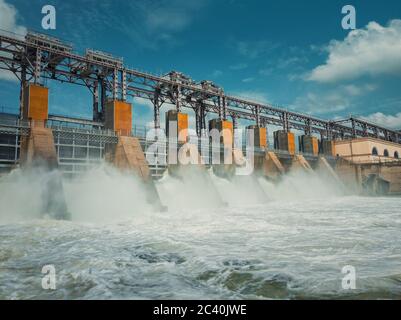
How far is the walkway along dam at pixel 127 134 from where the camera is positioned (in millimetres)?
16797

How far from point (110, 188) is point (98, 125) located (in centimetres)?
776

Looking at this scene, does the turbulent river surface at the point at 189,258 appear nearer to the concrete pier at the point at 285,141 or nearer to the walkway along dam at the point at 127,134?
the walkway along dam at the point at 127,134

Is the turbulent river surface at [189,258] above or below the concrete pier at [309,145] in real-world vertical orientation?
below

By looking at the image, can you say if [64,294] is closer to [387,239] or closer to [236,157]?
[387,239]

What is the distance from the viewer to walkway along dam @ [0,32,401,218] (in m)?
16.8

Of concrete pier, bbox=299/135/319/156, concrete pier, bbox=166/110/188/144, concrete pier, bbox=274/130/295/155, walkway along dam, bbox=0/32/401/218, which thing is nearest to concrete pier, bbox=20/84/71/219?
walkway along dam, bbox=0/32/401/218

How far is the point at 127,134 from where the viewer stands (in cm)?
2166

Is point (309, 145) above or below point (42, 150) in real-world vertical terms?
above

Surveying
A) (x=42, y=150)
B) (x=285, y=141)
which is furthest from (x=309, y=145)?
(x=42, y=150)

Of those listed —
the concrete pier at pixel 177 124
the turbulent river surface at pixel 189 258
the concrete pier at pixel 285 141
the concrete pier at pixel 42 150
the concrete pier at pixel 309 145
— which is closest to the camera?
the turbulent river surface at pixel 189 258

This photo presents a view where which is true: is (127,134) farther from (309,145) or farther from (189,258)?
(309,145)

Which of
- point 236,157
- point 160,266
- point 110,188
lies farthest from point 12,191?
point 236,157

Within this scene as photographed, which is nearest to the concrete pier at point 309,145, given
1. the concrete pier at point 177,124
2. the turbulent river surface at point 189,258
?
the concrete pier at point 177,124

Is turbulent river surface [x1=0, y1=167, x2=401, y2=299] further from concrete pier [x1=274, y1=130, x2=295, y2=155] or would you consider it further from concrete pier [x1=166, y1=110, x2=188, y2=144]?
concrete pier [x1=274, y1=130, x2=295, y2=155]
